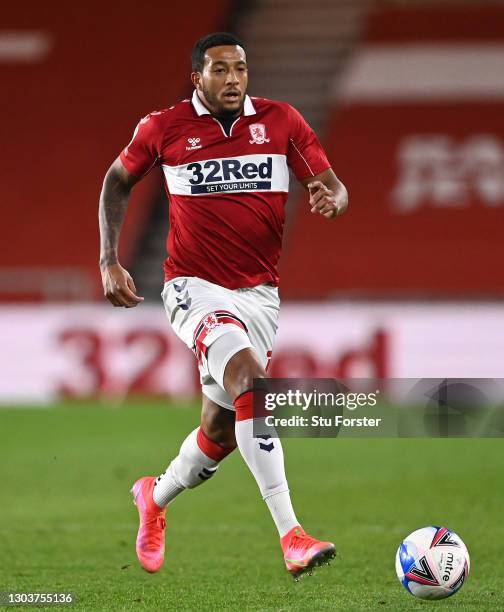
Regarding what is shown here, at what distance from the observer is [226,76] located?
523 centimetres

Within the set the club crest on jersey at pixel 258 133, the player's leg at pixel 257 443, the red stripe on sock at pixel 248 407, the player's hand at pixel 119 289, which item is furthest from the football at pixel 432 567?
the club crest on jersey at pixel 258 133

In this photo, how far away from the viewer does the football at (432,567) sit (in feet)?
15.7

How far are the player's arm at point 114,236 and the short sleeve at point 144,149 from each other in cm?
4

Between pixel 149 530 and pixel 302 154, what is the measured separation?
5.89ft

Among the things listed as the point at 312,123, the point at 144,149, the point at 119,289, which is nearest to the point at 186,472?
the point at 119,289

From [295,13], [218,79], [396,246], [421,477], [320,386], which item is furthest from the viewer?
[295,13]

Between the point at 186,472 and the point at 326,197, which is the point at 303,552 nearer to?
the point at 186,472

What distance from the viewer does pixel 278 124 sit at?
17.7 ft

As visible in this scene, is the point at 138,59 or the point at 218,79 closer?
the point at 218,79

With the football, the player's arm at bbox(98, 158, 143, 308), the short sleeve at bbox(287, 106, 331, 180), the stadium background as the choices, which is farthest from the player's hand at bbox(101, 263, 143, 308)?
the stadium background

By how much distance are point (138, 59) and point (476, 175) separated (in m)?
5.19

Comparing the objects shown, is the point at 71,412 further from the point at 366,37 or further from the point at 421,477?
the point at 366,37

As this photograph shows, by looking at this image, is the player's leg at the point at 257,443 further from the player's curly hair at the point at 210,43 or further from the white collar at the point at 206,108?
the player's curly hair at the point at 210,43

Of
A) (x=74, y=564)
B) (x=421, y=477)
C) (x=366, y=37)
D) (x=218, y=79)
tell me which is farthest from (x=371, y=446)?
(x=366, y=37)
